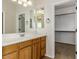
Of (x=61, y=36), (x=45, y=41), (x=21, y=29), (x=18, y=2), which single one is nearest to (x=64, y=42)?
(x=61, y=36)

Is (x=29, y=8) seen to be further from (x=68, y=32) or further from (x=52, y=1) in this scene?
(x=68, y=32)

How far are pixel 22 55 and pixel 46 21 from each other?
2.07 m

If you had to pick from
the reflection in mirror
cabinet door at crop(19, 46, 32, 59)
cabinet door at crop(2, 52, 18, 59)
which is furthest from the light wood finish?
cabinet door at crop(2, 52, 18, 59)

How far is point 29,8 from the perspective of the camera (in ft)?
12.7

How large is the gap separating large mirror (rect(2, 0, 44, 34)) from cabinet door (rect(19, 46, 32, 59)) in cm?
97

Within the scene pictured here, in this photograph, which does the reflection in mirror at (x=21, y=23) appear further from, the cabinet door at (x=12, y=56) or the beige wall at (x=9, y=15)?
the cabinet door at (x=12, y=56)

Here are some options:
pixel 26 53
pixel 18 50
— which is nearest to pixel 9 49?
pixel 18 50

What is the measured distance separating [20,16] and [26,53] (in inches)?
60.7

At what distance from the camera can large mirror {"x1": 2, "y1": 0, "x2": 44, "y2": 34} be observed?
271 centimetres

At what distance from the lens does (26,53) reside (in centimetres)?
225

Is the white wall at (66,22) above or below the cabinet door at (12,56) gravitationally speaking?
above

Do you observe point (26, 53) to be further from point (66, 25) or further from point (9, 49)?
point (66, 25)

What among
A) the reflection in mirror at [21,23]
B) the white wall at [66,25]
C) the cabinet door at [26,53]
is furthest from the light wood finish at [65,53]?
the reflection in mirror at [21,23]

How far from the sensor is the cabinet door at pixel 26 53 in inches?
79.6
